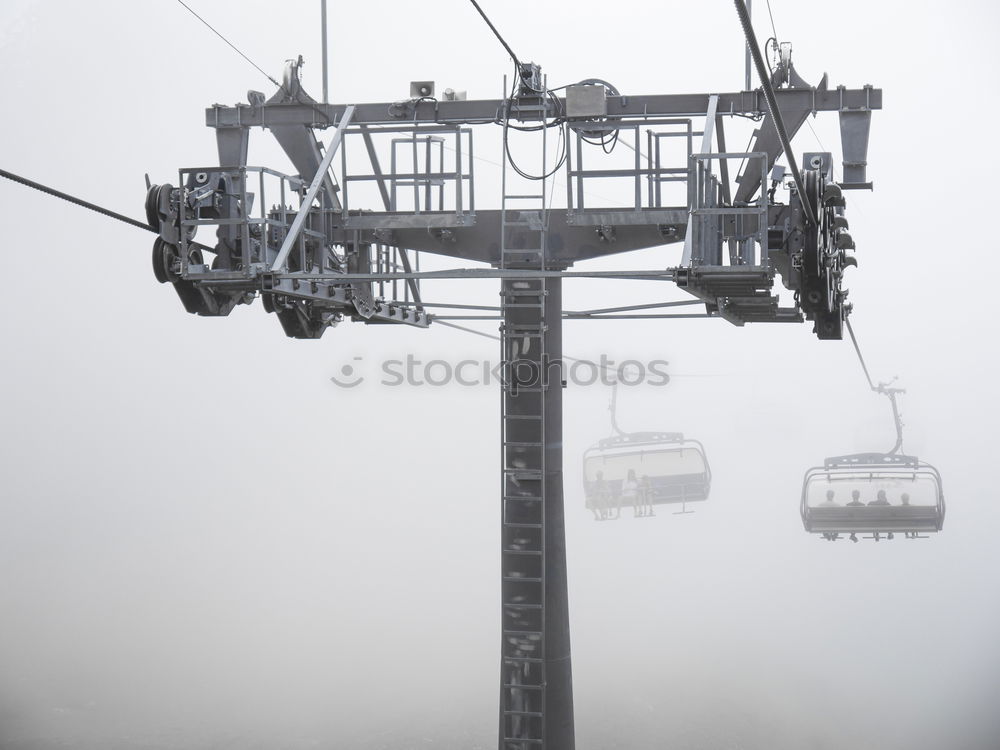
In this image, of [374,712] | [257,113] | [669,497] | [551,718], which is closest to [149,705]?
[374,712]

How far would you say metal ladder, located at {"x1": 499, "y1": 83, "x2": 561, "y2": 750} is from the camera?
13.2 m

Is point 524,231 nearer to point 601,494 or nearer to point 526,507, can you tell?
point 526,507

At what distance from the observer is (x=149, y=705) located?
30.0 metres

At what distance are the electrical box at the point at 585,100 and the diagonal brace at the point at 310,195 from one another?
2314 millimetres

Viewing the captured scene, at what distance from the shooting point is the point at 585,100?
500 inches

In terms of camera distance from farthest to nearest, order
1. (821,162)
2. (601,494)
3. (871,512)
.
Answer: (601,494), (871,512), (821,162)

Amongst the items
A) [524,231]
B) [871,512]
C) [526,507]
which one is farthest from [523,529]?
[871,512]

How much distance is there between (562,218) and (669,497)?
9102mm

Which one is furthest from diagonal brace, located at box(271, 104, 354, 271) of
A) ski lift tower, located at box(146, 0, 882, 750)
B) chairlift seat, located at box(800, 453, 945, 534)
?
chairlift seat, located at box(800, 453, 945, 534)

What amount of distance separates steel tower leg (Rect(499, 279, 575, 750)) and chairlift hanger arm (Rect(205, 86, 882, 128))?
1.92 metres

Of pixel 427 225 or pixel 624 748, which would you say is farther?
pixel 624 748

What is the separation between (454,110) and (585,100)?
4.75 feet

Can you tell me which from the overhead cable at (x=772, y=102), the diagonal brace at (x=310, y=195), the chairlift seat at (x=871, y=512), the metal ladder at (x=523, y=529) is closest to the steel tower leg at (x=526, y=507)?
the metal ladder at (x=523, y=529)

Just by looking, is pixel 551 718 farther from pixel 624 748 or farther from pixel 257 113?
pixel 624 748
